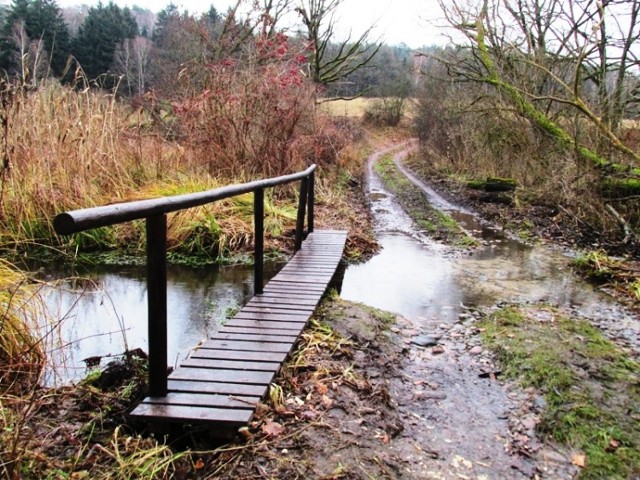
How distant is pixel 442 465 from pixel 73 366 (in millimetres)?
2460

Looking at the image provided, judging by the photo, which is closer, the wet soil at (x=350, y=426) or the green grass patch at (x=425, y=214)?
the wet soil at (x=350, y=426)

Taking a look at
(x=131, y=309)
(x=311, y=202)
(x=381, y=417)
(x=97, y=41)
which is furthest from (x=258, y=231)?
(x=97, y=41)

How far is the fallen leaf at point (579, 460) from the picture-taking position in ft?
8.25

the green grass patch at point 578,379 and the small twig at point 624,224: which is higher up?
the small twig at point 624,224

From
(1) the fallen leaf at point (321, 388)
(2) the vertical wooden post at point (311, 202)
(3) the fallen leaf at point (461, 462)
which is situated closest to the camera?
(3) the fallen leaf at point (461, 462)

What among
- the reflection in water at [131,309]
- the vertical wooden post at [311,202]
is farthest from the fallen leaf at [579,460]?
the vertical wooden post at [311,202]

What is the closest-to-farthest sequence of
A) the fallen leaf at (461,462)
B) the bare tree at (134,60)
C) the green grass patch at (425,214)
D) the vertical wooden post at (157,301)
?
the vertical wooden post at (157,301), the fallen leaf at (461,462), the green grass patch at (425,214), the bare tree at (134,60)

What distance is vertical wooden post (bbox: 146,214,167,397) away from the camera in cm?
231

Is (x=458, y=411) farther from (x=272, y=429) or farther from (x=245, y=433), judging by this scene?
(x=245, y=433)

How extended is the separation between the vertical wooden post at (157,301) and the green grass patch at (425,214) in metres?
6.34

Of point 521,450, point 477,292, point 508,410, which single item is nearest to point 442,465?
point 521,450

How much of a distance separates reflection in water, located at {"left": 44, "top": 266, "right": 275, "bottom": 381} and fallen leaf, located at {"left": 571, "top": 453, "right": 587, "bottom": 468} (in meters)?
2.48

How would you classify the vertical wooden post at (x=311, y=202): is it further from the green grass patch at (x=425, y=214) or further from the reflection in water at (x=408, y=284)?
the green grass patch at (x=425, y=214)

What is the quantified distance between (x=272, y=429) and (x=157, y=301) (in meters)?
0.82
